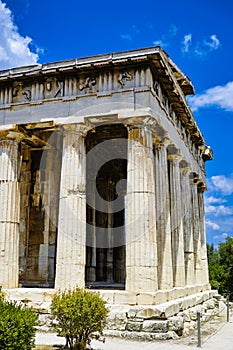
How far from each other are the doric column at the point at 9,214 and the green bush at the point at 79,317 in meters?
5.16

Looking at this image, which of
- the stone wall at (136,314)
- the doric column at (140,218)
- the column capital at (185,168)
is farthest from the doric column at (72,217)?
the column capital at (185,168)

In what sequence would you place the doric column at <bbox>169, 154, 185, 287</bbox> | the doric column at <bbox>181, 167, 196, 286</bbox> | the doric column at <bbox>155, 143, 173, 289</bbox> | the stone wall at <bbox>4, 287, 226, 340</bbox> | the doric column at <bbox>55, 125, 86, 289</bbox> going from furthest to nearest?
the doric column at <bbox>181, 167, 196, 286</bbox> → the doric column at <bbox>169, 154, 185, 287</bbox> → the doric column at <bbox>155, 143, 173, 289</bbox> → the doric column at <bbox>55, 125, 86, 289</bbox> → the stone wall at <bbox>4, 287, 226, 340</bbox>

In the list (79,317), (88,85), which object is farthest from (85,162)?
(79,317)

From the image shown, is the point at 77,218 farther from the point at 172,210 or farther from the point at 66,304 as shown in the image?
the point at 172,210

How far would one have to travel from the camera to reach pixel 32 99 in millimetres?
15172

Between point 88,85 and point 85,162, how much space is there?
9.06 ft

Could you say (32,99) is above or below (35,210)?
above

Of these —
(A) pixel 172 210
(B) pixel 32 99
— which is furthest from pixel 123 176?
(B) pixel 32 99

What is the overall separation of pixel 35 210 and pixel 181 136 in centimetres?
751

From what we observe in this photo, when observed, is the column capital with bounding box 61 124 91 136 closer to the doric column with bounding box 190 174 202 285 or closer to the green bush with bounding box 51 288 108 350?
the green bush with bounding box 51 288 108 350

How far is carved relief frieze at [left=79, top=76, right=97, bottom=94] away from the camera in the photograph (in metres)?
14.4

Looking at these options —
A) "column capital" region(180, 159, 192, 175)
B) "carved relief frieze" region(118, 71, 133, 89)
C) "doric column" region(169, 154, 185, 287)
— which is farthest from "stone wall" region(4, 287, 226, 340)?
"column capital" region(180, 159, 192, 175)

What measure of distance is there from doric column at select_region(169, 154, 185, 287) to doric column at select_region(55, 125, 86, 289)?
5.10 m

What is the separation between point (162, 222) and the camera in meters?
15.6
